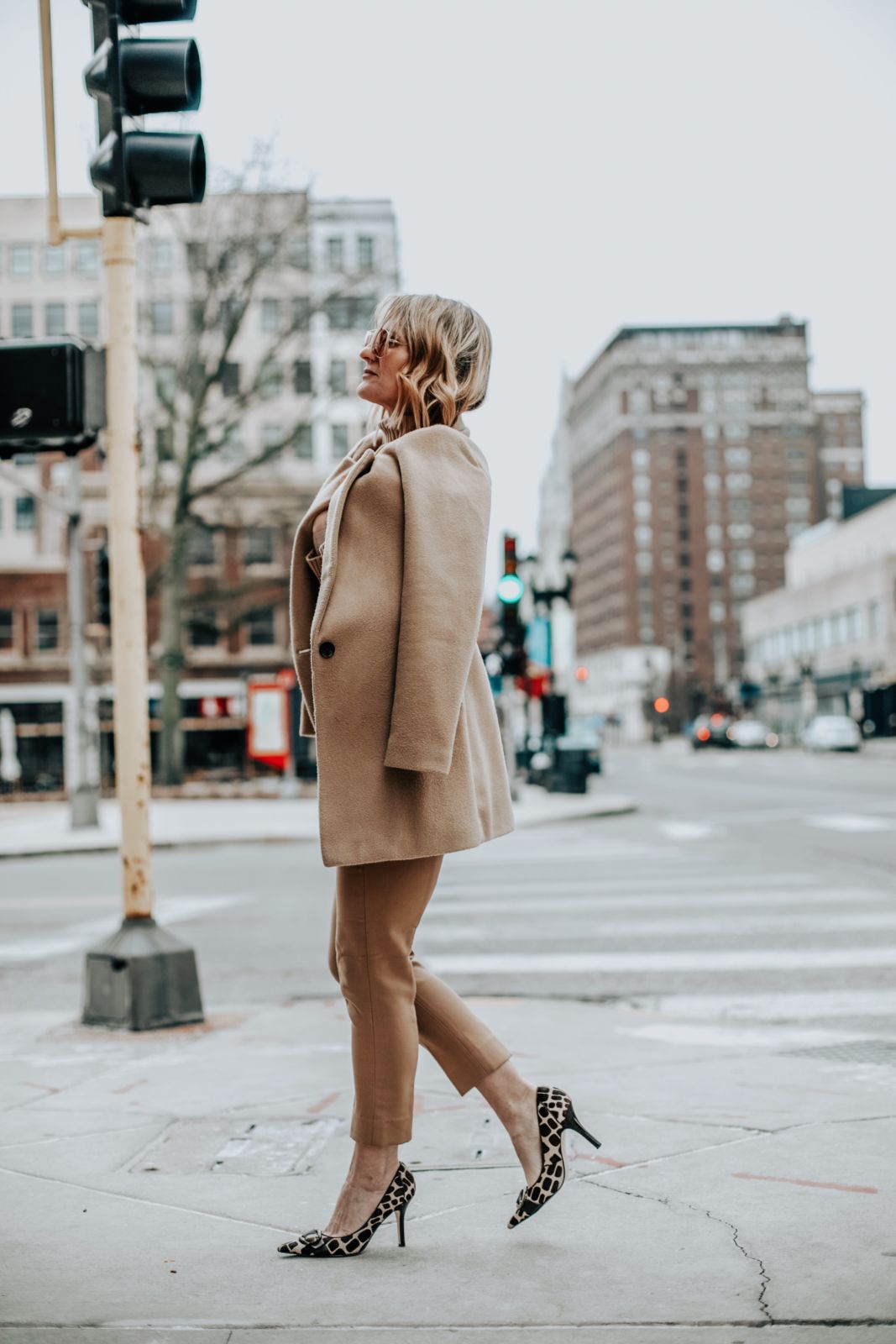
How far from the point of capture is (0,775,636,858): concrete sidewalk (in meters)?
19.3

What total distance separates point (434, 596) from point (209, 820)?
→ 2191 cm

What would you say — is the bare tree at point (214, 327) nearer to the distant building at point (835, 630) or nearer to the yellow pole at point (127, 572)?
the yellow pole at point (127, 572)

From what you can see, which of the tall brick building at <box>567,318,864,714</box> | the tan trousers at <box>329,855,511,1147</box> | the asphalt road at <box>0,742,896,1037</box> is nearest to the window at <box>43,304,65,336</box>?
the asphalt road at <box>0,742,896,1037</box>

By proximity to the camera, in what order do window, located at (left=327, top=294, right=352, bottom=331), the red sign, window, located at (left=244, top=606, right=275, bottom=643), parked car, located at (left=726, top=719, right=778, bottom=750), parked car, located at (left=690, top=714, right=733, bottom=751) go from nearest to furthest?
the red sign → window, located at (left=327, top=294, right=352, bottom=331) → window, located at (left=244, top=606, right=275, bottom=643) → parked car, located at (left=726, top=719, right=778, bottom=750) → parked car, located at (left=690, top=714, right=733, bottom=751)

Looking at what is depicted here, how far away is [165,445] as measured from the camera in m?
35.6

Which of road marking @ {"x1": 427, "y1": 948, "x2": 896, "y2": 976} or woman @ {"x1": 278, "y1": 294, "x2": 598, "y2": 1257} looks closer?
woman @ {"x1": 278, "y1": 294, "x2": 598, "y2": 1257}

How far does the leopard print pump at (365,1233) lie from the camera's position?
3061 millimetres

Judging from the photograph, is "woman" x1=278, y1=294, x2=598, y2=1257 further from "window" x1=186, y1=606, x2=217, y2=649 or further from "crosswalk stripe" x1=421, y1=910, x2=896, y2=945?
"window" x1=186, y1=606, x2=217, y2=649

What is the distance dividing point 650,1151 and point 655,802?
23.4m

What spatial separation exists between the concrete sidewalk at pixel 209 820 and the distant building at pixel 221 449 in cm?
664

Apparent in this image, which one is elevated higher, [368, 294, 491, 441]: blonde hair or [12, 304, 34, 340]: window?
[12, 304, 34, 340]: window

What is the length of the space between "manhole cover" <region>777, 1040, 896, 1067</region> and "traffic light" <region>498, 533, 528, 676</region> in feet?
60.6

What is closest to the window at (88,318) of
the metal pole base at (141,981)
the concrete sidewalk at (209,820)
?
the concrete sidewalk at (209,820)

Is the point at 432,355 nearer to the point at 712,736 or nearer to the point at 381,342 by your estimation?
the point at 381,342
